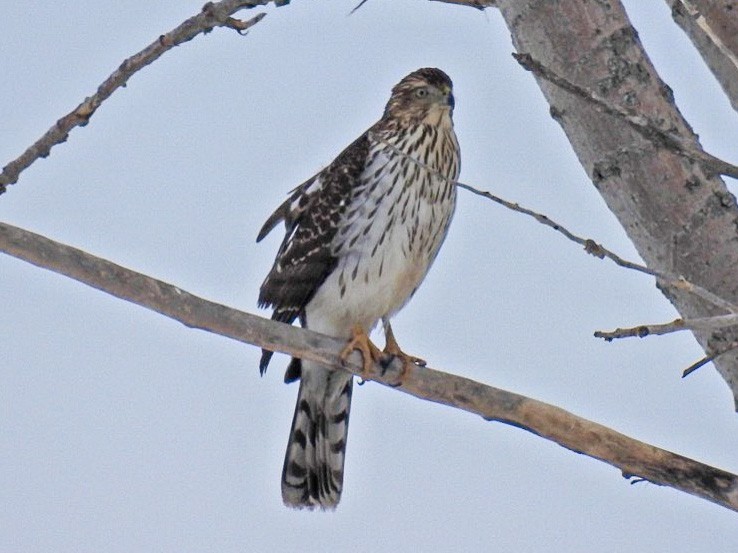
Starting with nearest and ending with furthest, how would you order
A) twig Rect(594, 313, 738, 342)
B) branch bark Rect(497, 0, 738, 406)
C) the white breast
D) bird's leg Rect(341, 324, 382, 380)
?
twig Rect(594, 313, 738, 342) < branch bark Rect(497, 0, 738, 406) < bird's leg Rect(341, 324, 382, 380) < the white breast

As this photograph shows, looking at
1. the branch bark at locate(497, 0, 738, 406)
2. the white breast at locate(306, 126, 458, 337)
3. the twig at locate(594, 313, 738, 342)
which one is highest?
the white breast at locate(306, 126, 458, 337)

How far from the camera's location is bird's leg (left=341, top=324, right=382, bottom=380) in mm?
4840

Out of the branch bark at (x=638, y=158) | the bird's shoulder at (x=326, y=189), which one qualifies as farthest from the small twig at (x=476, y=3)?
the bird's shoulder at (x=326, y=189)

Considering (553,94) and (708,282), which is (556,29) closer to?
(553,94)

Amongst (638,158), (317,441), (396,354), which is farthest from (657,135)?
(317,441)

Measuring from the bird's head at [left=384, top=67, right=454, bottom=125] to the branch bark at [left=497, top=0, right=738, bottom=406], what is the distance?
7.23 ft

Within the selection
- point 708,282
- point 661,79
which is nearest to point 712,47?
point 661,79

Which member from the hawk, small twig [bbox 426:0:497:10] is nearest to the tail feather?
the hawk

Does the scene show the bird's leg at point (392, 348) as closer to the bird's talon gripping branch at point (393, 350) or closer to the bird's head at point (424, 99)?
the bird's talon gripping branch at point (393, 350)

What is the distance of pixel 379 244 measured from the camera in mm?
5254

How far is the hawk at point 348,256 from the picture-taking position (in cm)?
528

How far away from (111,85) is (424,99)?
286 cm

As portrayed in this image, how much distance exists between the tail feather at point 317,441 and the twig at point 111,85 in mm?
2415

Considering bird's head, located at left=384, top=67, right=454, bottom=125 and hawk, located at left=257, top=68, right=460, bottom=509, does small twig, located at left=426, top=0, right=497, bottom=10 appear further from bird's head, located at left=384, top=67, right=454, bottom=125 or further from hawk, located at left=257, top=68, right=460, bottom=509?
bird's head, located at left=384, top=67, right=454, bottom=125
